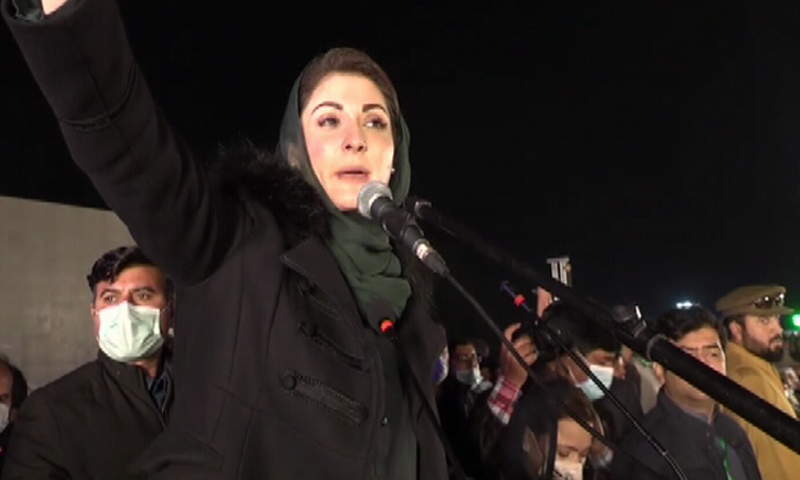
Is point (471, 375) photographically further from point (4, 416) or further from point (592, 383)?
point (4, 416)

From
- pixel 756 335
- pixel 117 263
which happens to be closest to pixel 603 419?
pixel 756 335

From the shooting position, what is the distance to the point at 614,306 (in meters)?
0.97

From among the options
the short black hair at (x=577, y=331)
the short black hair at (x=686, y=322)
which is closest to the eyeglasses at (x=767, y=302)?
the short black hair at (x=577, y=331)

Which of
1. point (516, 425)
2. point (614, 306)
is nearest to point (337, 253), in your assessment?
point (614, 306)

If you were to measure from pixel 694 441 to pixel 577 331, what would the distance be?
40.0 inches

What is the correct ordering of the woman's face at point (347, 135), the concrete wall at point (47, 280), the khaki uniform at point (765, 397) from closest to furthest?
the woman's face at point (347, 135), the khaki uniform at point (765, 397), the concrete wall at point (47, 280)

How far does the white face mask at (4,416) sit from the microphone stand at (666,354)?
3.08 m

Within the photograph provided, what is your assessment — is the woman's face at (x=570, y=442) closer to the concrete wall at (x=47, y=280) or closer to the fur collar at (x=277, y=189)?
the fur collar at (x=277, y=189)

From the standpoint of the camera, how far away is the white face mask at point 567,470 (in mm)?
2934

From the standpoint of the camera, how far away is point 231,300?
1.27 m

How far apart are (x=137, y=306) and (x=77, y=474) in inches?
24.0

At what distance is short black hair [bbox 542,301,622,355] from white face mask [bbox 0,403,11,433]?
2553mm

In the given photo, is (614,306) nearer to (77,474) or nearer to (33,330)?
(77,474)

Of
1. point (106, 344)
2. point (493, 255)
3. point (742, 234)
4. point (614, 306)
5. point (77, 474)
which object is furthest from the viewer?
point (742, 234)
